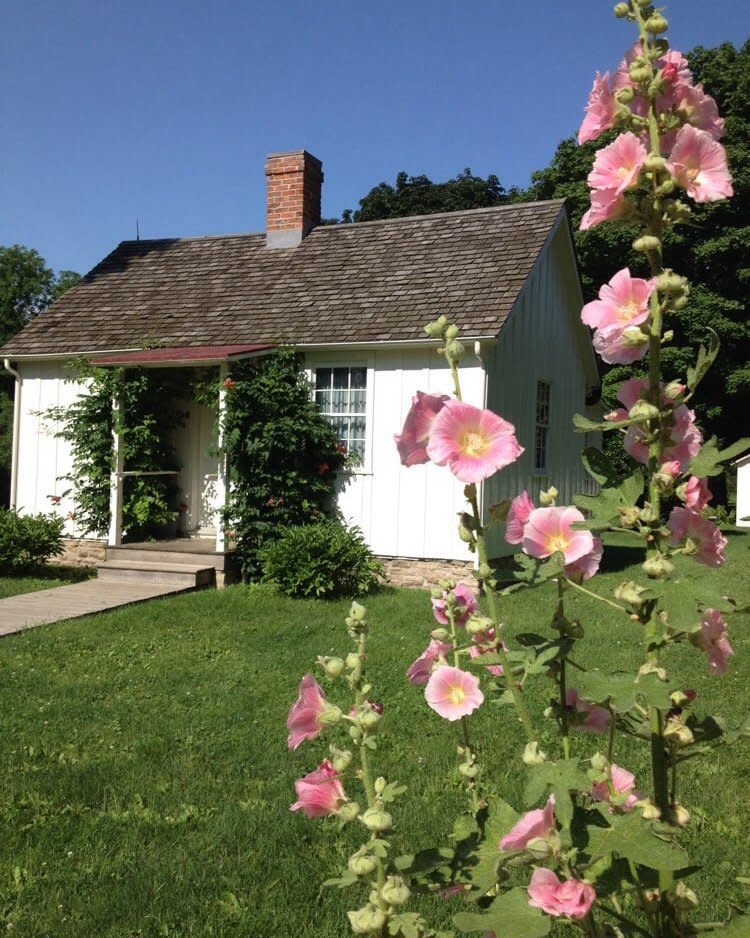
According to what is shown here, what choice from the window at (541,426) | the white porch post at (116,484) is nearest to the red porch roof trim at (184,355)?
the white porch post at (116,484)

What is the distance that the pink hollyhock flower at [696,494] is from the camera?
1.39m

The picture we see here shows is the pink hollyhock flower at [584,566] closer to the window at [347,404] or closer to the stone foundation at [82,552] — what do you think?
the window at [347,404]

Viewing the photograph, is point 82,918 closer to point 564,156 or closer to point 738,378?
point 738,378

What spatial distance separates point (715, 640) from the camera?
55.9 inches

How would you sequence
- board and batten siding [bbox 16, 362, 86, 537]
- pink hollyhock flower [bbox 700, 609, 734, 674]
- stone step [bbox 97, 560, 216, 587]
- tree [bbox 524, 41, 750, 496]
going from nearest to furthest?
1. pink hollyhock flower [bbox 700, 609, 734, 674]
2. stone step [bbox 97, 560, 216, 587]
3. board and batten siding [bbox 16, 362, 86, 537]
4. tree [bbox 524, 41, 750, 496]

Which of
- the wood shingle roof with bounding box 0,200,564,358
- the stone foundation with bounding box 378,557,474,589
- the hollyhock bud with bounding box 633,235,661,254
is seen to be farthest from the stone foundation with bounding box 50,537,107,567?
the hollyhock bud with bounding box 633,235,661,254

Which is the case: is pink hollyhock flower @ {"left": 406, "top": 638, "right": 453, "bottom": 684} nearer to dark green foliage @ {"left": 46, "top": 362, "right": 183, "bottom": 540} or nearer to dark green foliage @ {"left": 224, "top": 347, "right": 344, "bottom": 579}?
dark green foliage @ {"left": 224, "top": 347, "right": 344, "bottom": 579}

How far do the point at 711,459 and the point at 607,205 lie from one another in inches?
18.5

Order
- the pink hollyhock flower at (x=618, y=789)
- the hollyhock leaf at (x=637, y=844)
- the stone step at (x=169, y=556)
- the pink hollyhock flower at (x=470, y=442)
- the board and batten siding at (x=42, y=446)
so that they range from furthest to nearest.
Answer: the board and batten siding at (x=42, y=446) → the stone step at (x=169, y=556) → the pink hollyhock flower at (x=618, y=789) → the pink hollyhock flower at (x=470, y=442) → the hollyhock leaf at (x=637, y=844)

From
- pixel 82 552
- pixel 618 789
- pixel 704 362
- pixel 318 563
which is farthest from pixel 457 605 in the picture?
pixel 82 552

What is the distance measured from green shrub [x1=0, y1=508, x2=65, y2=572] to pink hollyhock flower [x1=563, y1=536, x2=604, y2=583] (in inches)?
451

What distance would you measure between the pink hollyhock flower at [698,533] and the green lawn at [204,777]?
0.11 meters

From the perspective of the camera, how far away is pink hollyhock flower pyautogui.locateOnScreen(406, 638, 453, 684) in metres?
1.64

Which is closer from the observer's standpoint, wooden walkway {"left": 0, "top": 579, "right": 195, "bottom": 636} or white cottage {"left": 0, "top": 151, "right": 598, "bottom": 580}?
wooden walkway {"left": 0, "top": 579, "right": 195, "bottom": 636}
